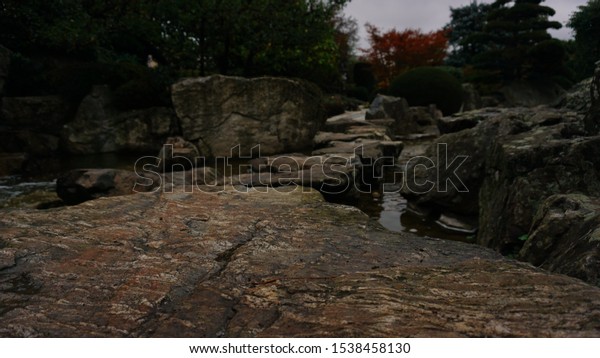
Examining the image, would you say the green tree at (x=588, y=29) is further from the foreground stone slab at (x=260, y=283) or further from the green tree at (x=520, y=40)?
the foreground stone slab at (x=260, y=283)

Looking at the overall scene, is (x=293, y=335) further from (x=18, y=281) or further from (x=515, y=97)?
(x=515, y=97)

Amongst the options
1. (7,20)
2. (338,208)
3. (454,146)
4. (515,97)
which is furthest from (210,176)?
(515,97)

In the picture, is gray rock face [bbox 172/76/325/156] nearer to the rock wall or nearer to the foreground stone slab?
the rock wall

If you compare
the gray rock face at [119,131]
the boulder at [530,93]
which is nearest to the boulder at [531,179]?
the gray rock face at [119,131]

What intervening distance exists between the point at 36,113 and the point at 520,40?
19685mm

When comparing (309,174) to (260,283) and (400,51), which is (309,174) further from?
(400,51)

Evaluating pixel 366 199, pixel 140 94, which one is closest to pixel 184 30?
pixel 140 94

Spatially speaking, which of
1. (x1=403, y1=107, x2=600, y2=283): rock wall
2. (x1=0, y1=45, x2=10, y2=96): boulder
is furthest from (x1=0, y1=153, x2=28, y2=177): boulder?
(x1=403, y1=107, x2=600, y2=283): rock wall

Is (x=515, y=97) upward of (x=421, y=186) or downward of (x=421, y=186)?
upward

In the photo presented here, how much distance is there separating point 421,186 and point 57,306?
4.46 m

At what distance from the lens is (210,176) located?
18.4 feet

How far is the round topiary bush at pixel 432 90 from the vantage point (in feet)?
55.5

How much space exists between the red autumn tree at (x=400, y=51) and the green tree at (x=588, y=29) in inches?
395

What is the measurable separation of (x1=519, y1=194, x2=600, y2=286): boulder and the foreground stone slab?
234 millimetres
